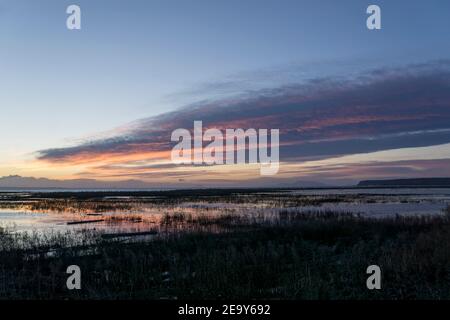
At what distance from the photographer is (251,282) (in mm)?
13508

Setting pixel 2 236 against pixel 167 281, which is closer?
pixel 167 281

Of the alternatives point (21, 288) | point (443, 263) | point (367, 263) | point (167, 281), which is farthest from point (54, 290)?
point (443, 263)

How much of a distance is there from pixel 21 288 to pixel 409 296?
11676 millimetres

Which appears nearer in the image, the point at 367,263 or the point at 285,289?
the point at 285,289

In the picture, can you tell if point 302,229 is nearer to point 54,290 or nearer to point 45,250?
point 45,250

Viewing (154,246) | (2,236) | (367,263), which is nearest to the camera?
(367,263)

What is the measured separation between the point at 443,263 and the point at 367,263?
2.33 meters

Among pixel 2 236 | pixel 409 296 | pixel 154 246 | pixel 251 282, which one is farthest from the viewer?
pixel 2 236

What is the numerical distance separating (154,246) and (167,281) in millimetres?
7959
